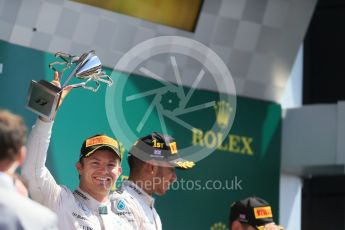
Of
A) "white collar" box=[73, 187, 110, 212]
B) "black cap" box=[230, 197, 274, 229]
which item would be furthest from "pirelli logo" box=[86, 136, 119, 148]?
"black cap" box=[230, 197, 274, 229]

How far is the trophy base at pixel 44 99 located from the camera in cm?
349

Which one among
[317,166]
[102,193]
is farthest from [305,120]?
[102,193]

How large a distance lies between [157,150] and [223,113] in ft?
6.97

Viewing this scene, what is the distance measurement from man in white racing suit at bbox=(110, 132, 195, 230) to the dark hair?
1.81 meters

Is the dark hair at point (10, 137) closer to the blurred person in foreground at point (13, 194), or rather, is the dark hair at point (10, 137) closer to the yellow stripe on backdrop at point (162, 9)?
the blurred person in foreground at point (13, 194)

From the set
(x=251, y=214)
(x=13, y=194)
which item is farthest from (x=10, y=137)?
(x=251, y=214)

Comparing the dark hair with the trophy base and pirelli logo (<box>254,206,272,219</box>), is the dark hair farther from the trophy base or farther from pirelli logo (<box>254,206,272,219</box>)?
pirelli logo (<box>254,206,272,219</box>)

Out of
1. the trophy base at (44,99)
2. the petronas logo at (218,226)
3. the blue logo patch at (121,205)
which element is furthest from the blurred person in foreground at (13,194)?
the petronas logo at (218,226)

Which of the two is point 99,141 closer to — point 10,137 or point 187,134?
point 10,137

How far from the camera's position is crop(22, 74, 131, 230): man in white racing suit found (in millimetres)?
3674

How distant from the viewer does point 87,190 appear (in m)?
3.88

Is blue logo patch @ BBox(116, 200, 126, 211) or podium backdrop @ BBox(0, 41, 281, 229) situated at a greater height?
podium backdrop @ BBox(0, 41, 281, 229)

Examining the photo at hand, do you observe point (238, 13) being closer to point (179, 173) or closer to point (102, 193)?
point (179, 173)

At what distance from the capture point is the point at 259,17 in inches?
262
